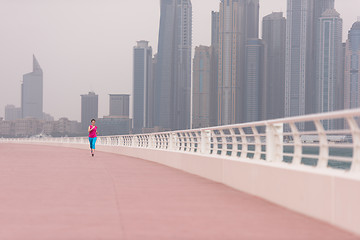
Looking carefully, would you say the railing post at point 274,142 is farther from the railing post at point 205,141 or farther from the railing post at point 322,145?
the railing post at point 205,141

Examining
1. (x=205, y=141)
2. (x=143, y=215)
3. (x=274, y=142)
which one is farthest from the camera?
(x=205, y=141)

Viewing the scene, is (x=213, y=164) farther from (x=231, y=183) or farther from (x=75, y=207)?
(x=75, y=207)

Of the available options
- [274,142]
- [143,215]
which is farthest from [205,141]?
[143,215]

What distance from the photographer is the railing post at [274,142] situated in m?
12.1

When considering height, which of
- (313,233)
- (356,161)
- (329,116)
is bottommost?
(313,233)

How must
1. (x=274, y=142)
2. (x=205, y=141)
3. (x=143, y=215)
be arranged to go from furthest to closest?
(x=205, y=141) → (x=274, y=142) → (x=143, y=215)

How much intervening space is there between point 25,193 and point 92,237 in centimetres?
526

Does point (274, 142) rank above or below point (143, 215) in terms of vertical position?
above

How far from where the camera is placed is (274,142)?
12.4 m

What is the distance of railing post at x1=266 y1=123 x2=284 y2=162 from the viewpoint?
12125mm

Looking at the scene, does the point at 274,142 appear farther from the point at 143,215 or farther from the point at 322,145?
the point at 143,215

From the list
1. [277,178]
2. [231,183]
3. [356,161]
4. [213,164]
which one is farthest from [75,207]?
[213,164]

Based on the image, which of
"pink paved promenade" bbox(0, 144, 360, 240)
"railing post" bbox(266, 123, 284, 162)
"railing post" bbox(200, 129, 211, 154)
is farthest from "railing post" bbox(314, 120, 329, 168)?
"railing post" bbox(200, 129, 211, 154)

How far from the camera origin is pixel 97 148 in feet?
197
